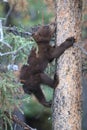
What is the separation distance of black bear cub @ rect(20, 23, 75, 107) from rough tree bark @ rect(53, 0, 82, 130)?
0.14 metres

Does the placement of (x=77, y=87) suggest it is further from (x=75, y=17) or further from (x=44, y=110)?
(x=44, y=110)

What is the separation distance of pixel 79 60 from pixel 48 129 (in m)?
4.08

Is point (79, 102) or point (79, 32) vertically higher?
point (79, 32)

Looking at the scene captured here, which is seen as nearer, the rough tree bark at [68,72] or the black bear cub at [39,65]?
the rough tree bark at [68,72]

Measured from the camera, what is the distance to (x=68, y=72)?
6273mm

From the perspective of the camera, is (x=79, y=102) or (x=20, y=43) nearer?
(x=20, y=43)

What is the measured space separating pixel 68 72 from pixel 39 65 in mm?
473

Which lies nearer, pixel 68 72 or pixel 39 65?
pixel 68 72

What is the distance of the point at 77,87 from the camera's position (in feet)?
21.0

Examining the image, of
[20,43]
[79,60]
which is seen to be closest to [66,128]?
[79,60]

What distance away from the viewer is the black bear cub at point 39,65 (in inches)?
253

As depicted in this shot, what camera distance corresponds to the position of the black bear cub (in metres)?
6.41

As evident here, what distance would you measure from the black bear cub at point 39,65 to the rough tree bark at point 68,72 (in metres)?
0.14

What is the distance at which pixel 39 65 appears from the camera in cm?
655
